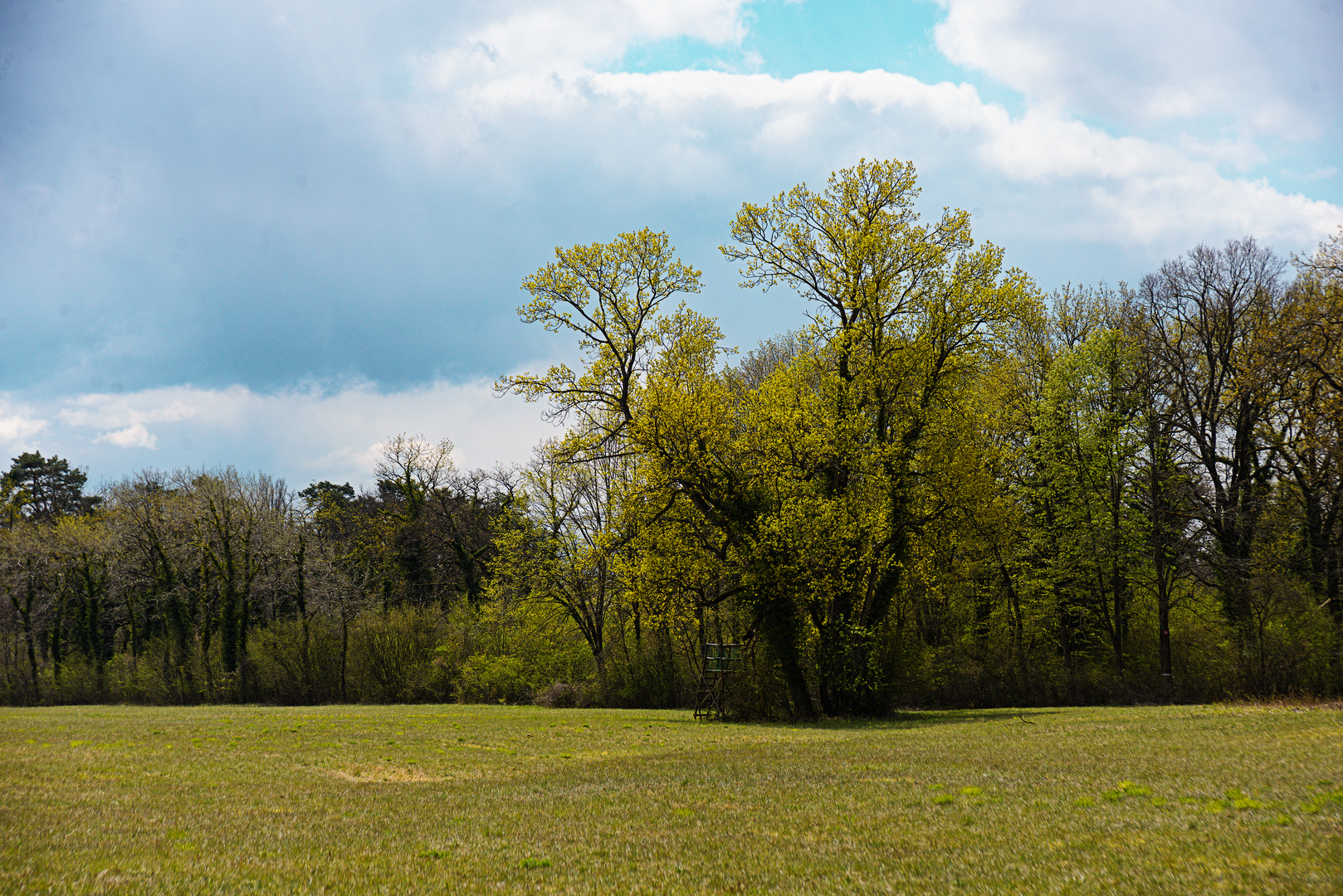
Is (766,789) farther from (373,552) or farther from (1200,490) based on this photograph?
(373,552)

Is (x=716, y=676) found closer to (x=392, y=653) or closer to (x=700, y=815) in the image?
(x=700, y=815)

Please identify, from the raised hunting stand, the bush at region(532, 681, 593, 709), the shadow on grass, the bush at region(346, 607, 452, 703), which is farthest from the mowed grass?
the bush at region(346, 607, 452, 703)

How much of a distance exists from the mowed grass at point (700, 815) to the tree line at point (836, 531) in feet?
28.6

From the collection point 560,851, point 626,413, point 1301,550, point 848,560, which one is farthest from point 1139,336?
point 560,851

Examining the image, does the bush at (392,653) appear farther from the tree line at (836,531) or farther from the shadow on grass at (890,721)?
the shadow on grass at (890,721)

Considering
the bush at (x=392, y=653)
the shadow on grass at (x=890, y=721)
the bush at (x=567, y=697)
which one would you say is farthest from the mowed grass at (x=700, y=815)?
the bush at (x=392, y=653)

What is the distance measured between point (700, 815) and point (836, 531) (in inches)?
584

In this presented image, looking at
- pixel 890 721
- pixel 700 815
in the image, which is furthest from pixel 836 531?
pixel 700 815

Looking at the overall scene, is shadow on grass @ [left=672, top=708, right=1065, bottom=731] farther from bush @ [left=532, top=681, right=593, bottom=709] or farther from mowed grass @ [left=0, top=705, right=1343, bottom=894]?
bush @ [left=532, top=681, right=593, bottom=709]

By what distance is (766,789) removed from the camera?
1052cm

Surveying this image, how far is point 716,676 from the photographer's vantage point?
87.7ft

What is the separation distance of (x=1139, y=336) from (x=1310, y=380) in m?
11.6

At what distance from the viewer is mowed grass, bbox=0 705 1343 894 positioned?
20.7 ft

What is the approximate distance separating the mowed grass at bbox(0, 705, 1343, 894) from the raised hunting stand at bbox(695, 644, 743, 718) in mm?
7878
